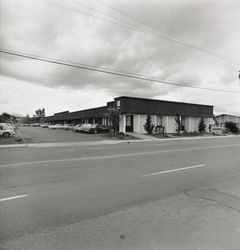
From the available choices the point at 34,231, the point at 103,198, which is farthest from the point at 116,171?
the point at 34,231

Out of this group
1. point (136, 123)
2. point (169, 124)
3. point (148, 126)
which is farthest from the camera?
point (169, 124)

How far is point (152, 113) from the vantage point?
35594mm

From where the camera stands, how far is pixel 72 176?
7582 mm

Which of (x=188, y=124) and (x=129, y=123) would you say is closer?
(x=129, y=123)

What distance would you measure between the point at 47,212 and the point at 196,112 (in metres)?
40.4

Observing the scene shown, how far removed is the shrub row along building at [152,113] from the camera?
33.1 meters

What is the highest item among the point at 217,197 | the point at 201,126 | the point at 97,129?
the point at 201,126

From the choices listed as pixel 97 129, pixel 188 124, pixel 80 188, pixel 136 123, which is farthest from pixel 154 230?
pixel 188 124

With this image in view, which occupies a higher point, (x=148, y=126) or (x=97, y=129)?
(x=148, y=126)

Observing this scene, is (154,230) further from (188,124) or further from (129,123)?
(188,124)

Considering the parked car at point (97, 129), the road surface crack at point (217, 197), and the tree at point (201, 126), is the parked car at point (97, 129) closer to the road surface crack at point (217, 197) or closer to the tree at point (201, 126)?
the tree at point (201, 126)

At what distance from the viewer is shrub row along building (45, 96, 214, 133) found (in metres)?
33.1

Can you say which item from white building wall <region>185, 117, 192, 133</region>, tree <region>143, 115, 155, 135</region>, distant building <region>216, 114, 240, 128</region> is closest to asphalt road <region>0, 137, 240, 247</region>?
tree <region>143, 115, 155, 135</region>

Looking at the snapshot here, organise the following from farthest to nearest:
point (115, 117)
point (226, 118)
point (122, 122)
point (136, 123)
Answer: point (226, 118), point (136, 123), point (122, 122), point (115, 117)
